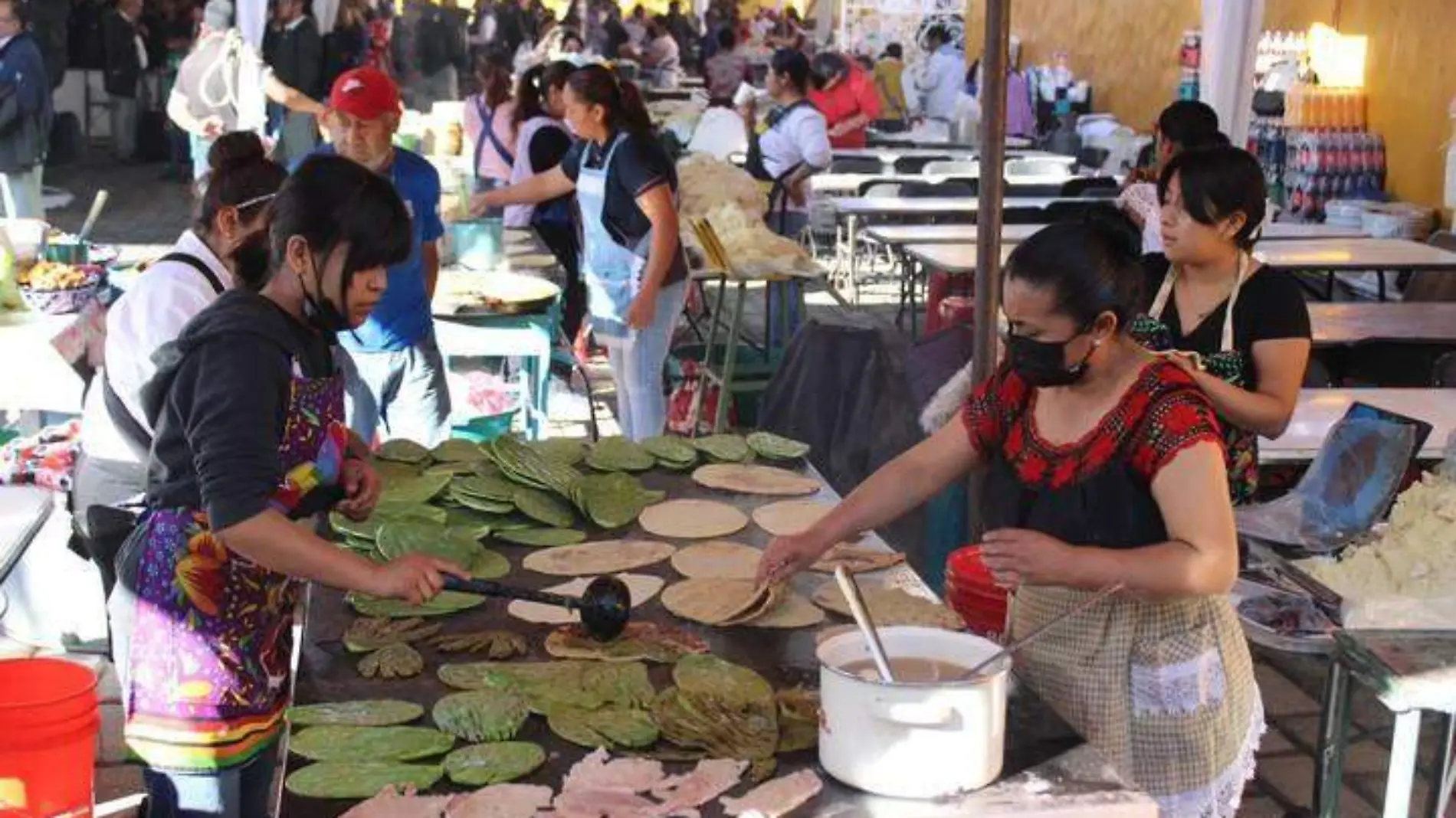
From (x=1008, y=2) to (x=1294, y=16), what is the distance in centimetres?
917

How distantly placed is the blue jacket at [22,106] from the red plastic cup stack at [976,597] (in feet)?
27.2

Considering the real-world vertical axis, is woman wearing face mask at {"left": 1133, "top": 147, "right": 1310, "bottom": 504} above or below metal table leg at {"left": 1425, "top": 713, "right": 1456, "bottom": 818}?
above

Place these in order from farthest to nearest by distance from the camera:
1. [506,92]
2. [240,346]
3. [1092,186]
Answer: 1. [1092,186]
2. [506,92]
3. [240,346]

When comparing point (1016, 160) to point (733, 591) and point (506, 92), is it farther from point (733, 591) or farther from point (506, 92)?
point (733, 591)

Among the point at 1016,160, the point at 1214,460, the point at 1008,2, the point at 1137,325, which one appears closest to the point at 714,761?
the point at 1214,460

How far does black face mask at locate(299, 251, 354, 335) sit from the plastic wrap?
2.21m

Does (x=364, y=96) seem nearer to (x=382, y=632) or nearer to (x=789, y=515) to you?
(x=789, y=515)

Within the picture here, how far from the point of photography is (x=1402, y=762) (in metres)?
2.91

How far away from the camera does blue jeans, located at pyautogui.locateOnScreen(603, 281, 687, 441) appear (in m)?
5.69

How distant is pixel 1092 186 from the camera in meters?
10.2

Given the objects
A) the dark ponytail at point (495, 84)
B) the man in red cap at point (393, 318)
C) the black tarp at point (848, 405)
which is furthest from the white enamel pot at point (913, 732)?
the dark ponytail at point (495, 84)

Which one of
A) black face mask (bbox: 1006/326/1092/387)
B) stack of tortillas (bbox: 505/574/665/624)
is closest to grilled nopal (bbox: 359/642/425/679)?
stack of tortillas (bbox: 505/574/665/624)

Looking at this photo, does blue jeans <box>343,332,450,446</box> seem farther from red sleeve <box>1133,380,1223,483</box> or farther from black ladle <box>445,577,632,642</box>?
red sleeve <box>1133,380,1223,483</box>

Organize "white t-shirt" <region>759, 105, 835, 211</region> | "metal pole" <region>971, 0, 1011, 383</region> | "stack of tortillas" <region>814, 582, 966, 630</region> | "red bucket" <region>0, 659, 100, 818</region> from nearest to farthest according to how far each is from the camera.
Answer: "red bucket" <region>0, 659, 100, 818</region> → "stack of tortillas" <region>814, 582, 966, 630</region> → "metal pole" <region>971, 0, 1011, 383</region> → "white t-shirt" <region>759, 105, 835, 211</region>
